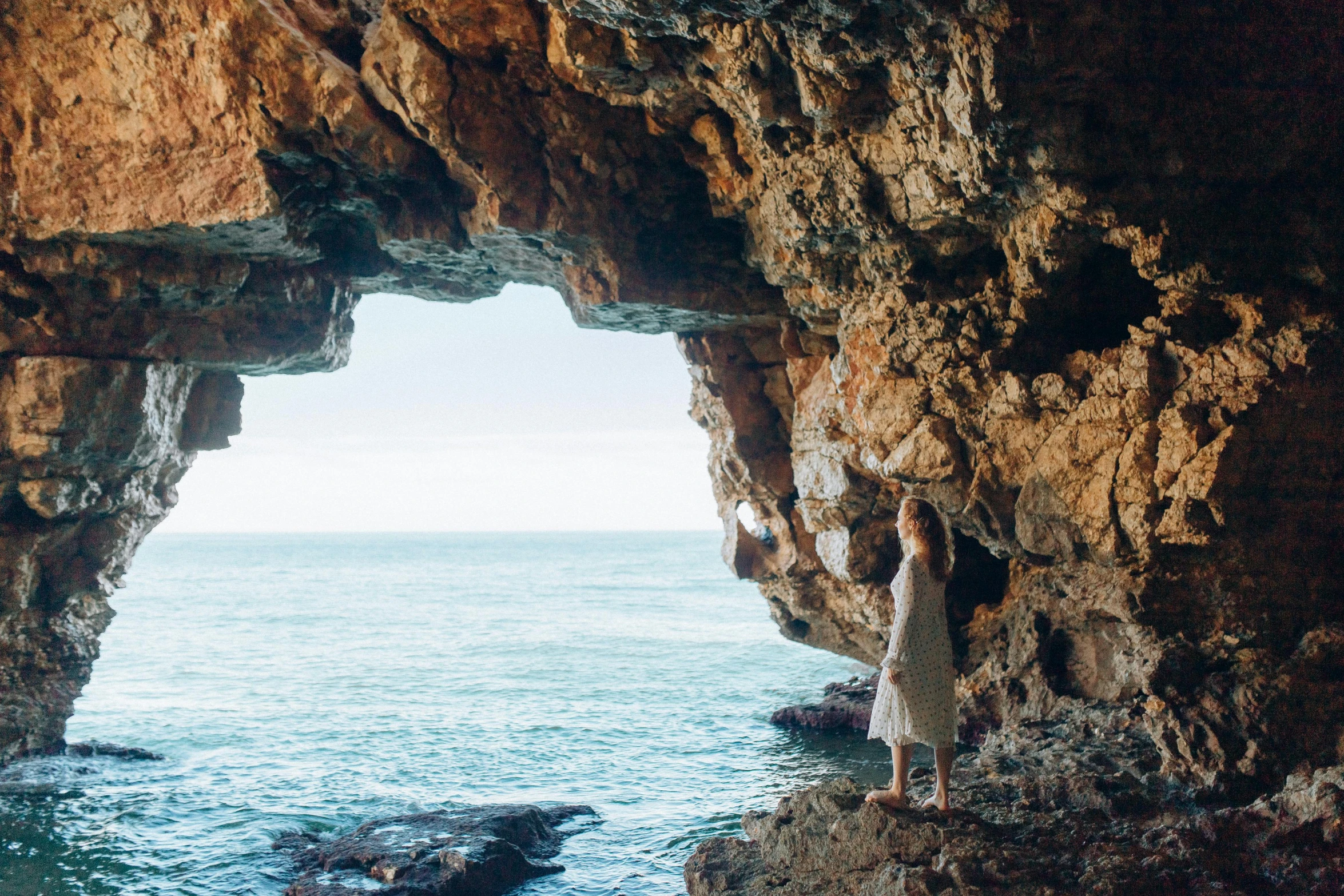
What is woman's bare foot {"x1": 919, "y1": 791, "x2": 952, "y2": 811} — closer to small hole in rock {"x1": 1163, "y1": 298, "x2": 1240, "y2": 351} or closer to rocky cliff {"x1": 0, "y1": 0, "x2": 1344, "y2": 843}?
rocky cliff {"x1": 0, "y1": 0, "x2": 1344, "y2": 843}

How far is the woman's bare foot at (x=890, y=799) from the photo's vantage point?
6.34 m

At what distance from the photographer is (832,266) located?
10.4m

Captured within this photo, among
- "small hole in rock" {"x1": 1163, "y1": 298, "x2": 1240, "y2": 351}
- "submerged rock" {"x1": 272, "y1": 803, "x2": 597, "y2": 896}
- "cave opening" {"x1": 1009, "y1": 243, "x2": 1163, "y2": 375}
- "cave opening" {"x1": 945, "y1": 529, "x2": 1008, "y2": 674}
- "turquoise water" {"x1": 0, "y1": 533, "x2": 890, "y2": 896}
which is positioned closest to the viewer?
"small hole in rock" {"x1": 1163, "y1": 298, "x2": 1240, "y2": 351}

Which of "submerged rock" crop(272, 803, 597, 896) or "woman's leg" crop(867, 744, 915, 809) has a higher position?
"woman's leg" crop(867, 744, 915, 809)

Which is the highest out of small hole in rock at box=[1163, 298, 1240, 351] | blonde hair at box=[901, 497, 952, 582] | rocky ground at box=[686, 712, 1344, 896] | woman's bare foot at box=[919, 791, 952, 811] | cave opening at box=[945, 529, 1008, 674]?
small hole in rock at box=[1163, 298, 1240, 351]

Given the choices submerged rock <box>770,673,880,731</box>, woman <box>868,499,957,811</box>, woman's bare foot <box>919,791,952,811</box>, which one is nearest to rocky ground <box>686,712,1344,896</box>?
woman's bare foot <box>919,791,952,811</box>

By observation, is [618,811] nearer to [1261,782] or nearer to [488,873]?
[488,873]

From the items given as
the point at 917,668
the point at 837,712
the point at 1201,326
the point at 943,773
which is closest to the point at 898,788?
the point at 943,773

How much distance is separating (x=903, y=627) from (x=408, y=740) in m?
13.0

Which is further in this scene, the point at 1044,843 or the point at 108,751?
the point at 108,751

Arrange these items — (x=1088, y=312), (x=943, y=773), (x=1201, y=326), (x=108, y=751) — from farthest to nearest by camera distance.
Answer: (x=108, y=751) → (x=1088, y=312) → (x=1201, y=326) → (x=943, y=773)

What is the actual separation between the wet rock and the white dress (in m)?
13.7

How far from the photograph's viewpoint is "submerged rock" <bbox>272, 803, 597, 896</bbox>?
868 cm

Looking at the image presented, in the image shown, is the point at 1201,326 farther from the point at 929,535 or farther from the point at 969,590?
the point at 969,590
